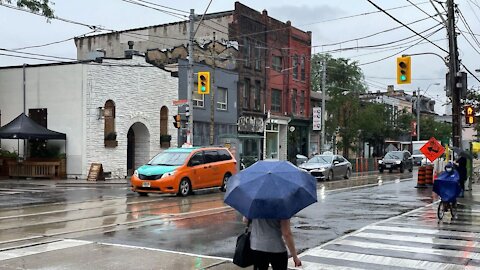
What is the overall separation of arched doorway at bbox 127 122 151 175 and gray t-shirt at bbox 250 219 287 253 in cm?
2767

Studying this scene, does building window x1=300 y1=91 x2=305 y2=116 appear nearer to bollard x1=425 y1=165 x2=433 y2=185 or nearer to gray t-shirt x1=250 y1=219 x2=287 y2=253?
bollard x1=425 y1=165 x2=433 y2=185

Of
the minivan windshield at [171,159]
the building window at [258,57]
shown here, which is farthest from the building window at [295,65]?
the minivan windshield at [171,159]

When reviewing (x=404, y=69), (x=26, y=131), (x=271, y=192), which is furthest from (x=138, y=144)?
(x=271, y=192)

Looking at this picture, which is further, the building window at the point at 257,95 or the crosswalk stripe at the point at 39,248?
the building window at the point at 257,95

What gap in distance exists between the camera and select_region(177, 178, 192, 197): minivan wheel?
1893cm

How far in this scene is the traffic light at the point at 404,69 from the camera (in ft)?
67.6

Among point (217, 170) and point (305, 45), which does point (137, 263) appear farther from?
point (305, 45)

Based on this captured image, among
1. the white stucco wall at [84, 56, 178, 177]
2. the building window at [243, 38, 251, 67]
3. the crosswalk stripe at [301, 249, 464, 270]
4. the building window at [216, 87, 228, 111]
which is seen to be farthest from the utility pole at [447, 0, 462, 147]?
the building window at [243, 38, 251, 67]

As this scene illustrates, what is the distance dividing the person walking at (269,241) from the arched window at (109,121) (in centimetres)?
2513

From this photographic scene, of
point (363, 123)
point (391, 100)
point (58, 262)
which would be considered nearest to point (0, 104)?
point (58, 262)

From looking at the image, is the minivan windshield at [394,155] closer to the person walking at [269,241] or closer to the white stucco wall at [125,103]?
the white stucco wall at [125,103]

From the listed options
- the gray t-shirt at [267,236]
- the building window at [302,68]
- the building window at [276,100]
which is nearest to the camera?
the gray t-shirt at [267,236]

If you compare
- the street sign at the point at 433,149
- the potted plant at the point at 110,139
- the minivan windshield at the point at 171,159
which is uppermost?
the potted plant at the point at 110,139

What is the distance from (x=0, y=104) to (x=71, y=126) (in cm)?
492
